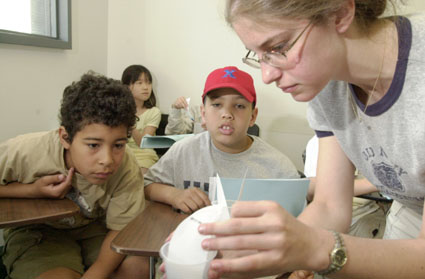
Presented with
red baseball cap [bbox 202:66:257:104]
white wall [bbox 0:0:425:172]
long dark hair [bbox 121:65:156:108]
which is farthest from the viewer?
long dark hair [bbox 121:65:156:108]

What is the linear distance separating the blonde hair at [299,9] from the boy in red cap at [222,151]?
2.60 ft

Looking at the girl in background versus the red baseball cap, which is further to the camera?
the girl in background

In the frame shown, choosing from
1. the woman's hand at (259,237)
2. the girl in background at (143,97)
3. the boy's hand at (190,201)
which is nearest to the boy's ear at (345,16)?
the woman's hand at (259,237)

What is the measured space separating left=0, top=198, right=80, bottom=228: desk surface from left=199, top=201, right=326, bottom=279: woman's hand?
0.63 metres

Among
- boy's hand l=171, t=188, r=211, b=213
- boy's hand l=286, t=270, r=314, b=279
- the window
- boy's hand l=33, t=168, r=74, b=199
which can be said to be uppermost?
the window

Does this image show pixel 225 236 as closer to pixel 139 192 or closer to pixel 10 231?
pixel 139 192

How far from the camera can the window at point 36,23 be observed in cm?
217

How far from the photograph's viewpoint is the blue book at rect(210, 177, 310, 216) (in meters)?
1.01

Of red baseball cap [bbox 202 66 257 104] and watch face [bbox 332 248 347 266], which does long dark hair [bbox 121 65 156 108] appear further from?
watch face [bbox 332 248 347 266]

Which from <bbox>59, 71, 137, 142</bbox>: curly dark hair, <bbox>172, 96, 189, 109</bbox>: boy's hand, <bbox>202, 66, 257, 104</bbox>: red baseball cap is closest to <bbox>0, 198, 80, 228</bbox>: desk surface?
<bbox>59, 71, 137, 142</bbox>: curly dark hair

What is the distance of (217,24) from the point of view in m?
3.04

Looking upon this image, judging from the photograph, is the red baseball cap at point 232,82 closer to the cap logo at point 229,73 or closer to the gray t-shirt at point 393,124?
the cap logo at point 229,73

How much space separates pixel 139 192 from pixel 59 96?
1.69 metres

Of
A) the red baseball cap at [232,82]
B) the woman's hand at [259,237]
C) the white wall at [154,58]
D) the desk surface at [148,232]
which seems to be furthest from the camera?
the white wall at [154,58]
